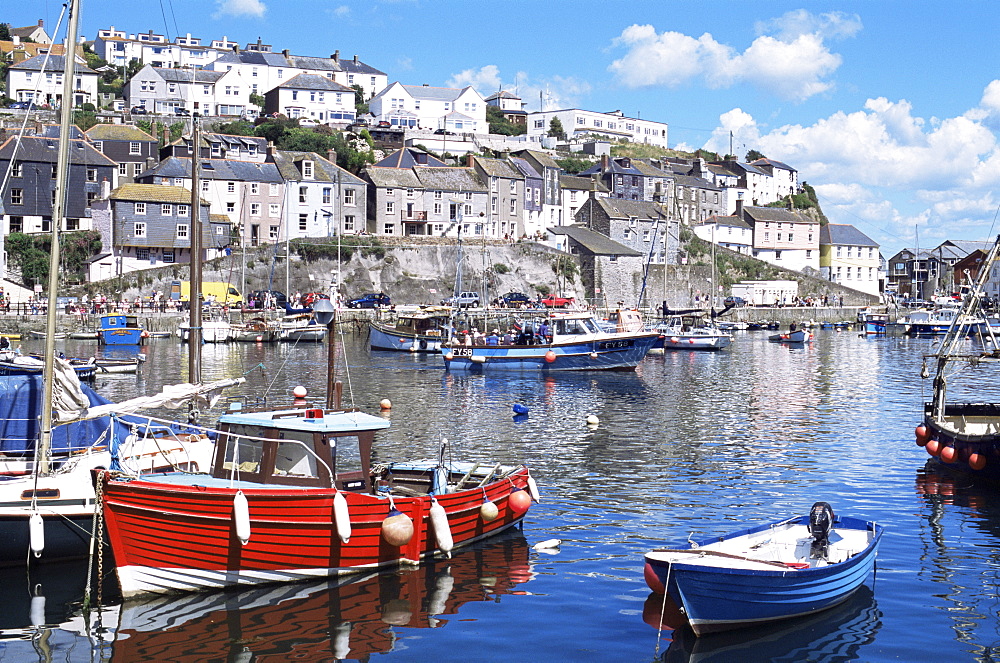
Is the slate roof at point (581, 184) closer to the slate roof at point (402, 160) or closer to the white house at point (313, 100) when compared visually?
the slate roof at point (402, 160)

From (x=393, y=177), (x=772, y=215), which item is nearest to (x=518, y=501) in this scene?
(x=393, y=177)

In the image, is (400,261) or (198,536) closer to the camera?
(198,536)

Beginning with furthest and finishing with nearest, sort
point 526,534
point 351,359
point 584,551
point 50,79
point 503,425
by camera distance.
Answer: point 50,79
point 351,359
point 503,425
point 526,534
point 584,551

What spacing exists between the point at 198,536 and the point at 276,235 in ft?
264

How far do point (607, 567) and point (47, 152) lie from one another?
8180 cm

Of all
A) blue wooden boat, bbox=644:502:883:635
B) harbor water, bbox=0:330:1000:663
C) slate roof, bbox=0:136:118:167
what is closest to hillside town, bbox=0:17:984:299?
slate roof, bbox=0:136:118:167

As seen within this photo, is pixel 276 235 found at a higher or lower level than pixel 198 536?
higher

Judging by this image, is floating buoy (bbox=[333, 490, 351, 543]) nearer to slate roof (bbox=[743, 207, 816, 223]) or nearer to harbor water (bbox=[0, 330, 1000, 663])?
harbor water (bbox=[0, 330, 1000, 663])

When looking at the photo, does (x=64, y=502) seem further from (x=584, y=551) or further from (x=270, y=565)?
(x=584, y=551)

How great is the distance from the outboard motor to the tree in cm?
14244

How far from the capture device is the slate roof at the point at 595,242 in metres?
103

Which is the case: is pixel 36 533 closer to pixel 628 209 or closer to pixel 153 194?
pixel 153 194

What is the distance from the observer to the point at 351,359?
61844mm

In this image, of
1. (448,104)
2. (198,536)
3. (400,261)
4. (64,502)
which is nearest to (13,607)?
(64,502)
